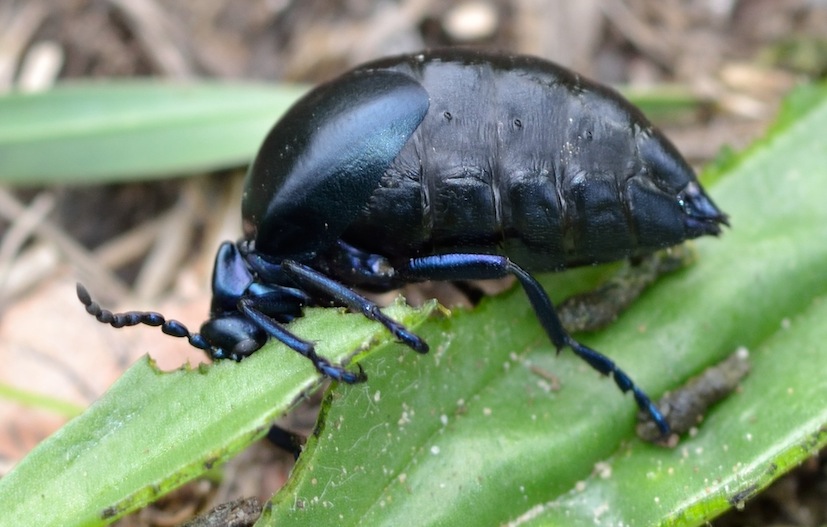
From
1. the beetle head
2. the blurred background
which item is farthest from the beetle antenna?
the beetle head

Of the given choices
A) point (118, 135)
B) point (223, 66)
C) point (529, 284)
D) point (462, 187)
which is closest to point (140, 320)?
point (462, 187)

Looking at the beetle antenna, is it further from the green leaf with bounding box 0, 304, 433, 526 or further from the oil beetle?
the green leaf with bounding box 0, 304, 433, 526

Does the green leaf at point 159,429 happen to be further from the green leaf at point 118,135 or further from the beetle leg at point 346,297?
the green leaf at point 118,135

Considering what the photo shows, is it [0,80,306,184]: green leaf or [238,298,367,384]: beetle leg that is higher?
[238,298,367,384]: beetle leg

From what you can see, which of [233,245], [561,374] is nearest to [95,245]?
[233,245]

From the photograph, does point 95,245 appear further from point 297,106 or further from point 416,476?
point 416,476

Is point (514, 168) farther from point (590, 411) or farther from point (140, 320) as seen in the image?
point (140, 320)
